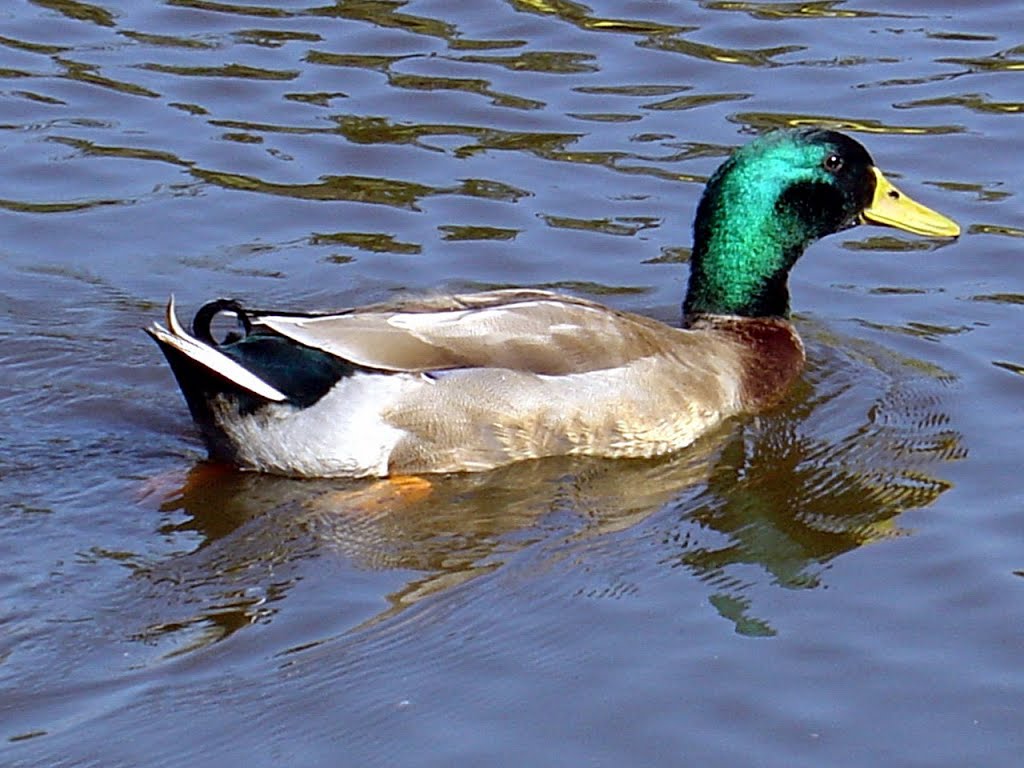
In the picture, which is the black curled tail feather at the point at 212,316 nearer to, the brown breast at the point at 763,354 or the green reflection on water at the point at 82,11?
the brown breast at the point at 763,354

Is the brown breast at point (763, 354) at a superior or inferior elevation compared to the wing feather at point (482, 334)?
inferior

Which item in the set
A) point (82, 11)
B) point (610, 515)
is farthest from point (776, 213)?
point (82, 11)

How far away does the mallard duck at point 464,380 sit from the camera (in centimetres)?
728

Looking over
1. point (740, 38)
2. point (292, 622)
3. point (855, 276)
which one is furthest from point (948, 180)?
point (292, 622)

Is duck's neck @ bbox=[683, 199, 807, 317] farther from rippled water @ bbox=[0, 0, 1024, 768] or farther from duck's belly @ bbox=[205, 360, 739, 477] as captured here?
duck's belly @ bbox=[205, 360, 739, 477]

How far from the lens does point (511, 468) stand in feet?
24.7

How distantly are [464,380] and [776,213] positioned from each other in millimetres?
1604

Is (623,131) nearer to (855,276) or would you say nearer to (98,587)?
(855,276)

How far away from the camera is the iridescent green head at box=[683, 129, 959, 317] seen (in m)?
8.31

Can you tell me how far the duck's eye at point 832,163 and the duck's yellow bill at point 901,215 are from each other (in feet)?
0.70

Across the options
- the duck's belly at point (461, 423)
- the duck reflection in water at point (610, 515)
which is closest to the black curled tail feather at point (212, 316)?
the duck's belly at point (461, 423)

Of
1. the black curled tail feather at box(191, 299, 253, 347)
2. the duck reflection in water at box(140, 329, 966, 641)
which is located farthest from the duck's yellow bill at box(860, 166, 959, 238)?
the black curled tail feather at box(191, 299, 253, 347)

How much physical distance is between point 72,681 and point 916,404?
3498 millimetres

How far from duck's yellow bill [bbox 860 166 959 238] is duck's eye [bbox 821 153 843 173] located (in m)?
0.21
